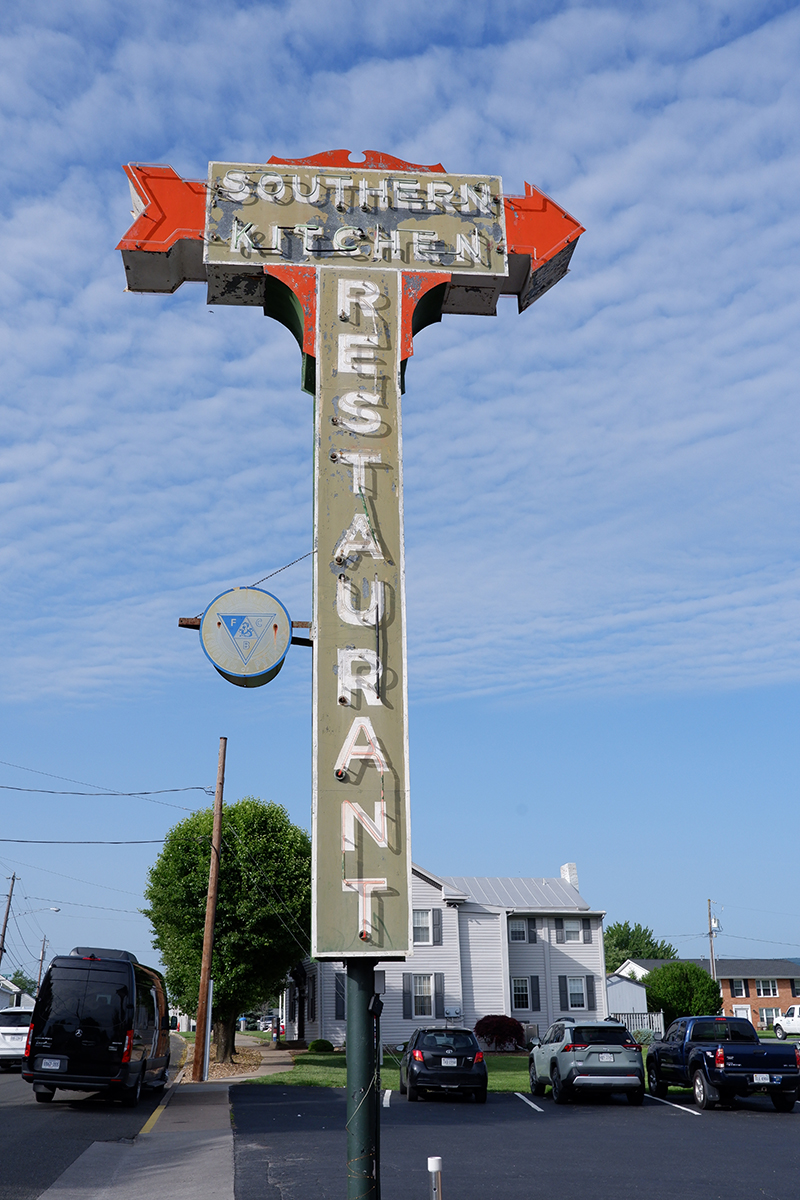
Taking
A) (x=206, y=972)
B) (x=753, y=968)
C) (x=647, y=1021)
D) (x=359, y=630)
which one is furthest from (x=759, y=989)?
(x=359, y=630)

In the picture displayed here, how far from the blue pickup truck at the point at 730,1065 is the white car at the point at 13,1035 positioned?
18409 millimetres

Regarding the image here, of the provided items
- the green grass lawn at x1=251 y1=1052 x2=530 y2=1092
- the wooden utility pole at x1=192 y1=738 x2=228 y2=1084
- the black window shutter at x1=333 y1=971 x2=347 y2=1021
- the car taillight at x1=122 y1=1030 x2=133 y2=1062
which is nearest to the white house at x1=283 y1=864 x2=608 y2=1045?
the black window shutter at x1=333 y1=971 x2=347 y2=1021


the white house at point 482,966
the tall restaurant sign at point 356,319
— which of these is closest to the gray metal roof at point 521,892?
the white house at point 482,966

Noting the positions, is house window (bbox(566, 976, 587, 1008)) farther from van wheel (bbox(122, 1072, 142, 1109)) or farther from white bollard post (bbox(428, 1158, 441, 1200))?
white bollard post (bbox(428, 1158, 441, 1200))

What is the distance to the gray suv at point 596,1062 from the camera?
19.5 m

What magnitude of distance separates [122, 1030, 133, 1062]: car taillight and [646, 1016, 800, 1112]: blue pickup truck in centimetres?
1034

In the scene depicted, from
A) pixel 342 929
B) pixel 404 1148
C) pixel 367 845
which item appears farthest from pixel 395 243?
pixel 404 1148

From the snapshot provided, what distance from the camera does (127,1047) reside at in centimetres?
1852

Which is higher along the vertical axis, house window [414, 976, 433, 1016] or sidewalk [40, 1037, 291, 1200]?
house window [414, 976, 433, 1016]

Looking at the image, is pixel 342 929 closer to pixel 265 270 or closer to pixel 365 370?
pixel 365 370

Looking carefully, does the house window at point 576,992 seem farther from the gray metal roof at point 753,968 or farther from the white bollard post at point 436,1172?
the white bollard post at point 436,1172

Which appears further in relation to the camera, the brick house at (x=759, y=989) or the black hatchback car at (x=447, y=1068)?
the brick house at (x=759, y=989)

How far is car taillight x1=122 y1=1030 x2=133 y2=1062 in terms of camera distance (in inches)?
725

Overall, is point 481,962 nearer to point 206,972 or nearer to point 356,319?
point 206,972
